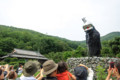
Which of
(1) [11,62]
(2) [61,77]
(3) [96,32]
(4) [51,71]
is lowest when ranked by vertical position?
(1) [11,62]

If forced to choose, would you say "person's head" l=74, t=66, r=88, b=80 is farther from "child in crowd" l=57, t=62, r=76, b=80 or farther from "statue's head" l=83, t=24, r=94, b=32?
"statue's head" l=83, t=24, r=94, b=32

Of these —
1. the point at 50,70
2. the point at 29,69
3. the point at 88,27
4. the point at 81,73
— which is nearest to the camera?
the point at 50,70

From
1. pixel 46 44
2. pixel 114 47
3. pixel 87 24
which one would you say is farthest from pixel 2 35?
pixel 87 24

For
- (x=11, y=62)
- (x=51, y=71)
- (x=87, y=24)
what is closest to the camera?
(x=51, y=71)

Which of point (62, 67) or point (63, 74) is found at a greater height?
point (62, 67)

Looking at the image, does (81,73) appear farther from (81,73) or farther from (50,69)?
(50,69)

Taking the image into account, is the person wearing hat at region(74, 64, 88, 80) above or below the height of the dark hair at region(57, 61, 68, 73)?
below

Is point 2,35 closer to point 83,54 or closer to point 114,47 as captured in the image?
point 83,54

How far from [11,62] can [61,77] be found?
18272 millimetres

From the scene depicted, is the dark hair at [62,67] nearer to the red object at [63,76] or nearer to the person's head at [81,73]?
the red object at [63,76]

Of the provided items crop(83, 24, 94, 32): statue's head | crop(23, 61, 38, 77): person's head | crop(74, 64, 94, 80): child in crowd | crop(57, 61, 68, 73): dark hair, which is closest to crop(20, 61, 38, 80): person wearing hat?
crop(23, 61, 38, 77): person's head

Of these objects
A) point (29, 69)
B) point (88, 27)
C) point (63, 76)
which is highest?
point (88, 27)

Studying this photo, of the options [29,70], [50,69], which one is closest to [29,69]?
[29,70]

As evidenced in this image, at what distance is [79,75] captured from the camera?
87.3 inches
